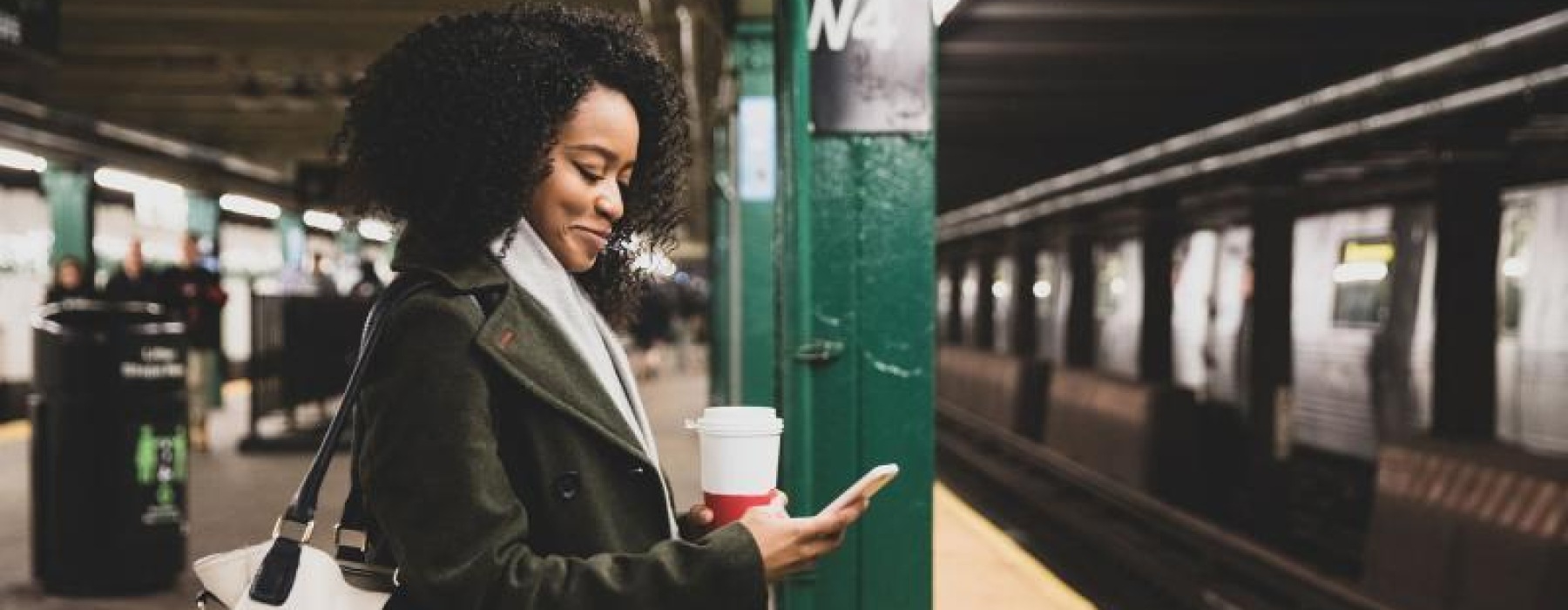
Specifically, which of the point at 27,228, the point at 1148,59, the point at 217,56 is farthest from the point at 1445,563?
the point at 27,228

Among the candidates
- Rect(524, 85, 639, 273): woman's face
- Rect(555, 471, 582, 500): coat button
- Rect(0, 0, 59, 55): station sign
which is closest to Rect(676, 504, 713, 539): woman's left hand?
Rect(555, 471, 582, 500): coat button

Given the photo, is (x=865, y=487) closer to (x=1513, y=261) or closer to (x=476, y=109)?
(x=476, y=109)

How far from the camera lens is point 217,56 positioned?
37.2 ft

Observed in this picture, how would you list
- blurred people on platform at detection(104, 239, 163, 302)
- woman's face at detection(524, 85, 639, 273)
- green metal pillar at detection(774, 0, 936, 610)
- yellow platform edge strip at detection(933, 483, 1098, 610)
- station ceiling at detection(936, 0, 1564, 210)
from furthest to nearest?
blurred people on platform at detection(104, 239, 163, 302) → station ceiling at detection(936, 0, 1564, 210) → yellow platform edge strip at detection(933, 483, 1098, 610) → green metal pillar at detection(774, 0, 936, 610) → woman's face at detection(524, 85, 639, 273)

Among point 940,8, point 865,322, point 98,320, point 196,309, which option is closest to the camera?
point 865,322

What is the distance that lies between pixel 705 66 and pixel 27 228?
8.50 metres

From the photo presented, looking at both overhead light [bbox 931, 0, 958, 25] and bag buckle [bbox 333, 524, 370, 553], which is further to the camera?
overhead light [bbox 931, 0, 958, 25]

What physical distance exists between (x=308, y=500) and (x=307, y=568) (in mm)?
76

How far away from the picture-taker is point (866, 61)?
342 cm

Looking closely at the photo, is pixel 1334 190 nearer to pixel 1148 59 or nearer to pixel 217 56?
pixel 1148 59

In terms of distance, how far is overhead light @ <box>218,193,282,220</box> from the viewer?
749 inches

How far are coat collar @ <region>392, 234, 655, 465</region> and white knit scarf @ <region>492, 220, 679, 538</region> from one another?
0.01m

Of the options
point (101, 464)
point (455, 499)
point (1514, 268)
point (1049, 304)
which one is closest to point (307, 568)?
point (455, 499)

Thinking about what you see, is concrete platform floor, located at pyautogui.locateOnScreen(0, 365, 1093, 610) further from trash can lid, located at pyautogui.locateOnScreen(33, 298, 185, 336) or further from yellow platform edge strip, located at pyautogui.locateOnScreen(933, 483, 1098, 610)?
trash can lid, located at pyautogui.locateOnScreen(33, 298, 185, 336)
